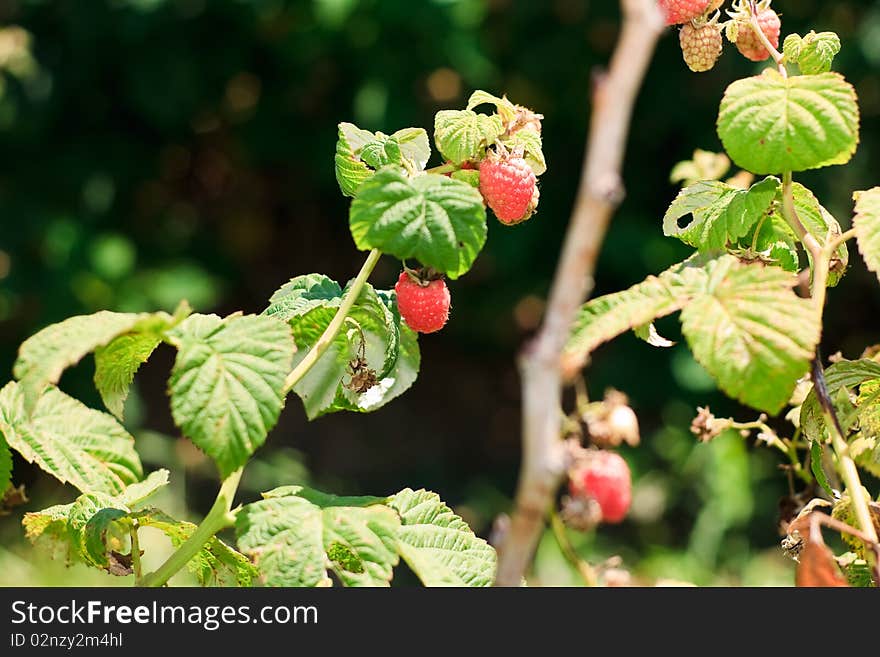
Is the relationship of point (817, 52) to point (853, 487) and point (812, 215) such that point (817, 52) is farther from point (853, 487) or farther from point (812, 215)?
point (853, 487)

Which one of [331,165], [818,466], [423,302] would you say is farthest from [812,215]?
[331,165]

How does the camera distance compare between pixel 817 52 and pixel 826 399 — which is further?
pixel 817 52

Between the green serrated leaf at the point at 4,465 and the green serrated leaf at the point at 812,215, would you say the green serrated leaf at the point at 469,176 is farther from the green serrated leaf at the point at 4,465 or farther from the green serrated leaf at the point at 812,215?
the green serrated leaf at the point at 4,465

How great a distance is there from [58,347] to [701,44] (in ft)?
1.54

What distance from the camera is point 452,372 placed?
12.7ft

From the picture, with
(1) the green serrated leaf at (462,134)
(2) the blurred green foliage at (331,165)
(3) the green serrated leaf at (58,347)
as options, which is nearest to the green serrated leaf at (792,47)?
(1) the green serrated leaf at (462,134)

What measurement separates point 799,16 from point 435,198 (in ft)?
8.01

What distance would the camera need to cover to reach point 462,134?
2.36 ft

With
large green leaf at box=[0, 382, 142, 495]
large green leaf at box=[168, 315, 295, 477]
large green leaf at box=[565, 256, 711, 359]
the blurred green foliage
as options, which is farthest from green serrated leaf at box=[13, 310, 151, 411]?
the blurred green foliage

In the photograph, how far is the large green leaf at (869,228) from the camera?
2.23 ft

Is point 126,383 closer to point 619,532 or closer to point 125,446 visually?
point 125,446

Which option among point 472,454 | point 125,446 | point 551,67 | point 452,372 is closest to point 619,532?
point 472,454

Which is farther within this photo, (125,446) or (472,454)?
(472,454)

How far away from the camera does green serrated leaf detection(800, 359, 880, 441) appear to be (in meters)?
0.76
